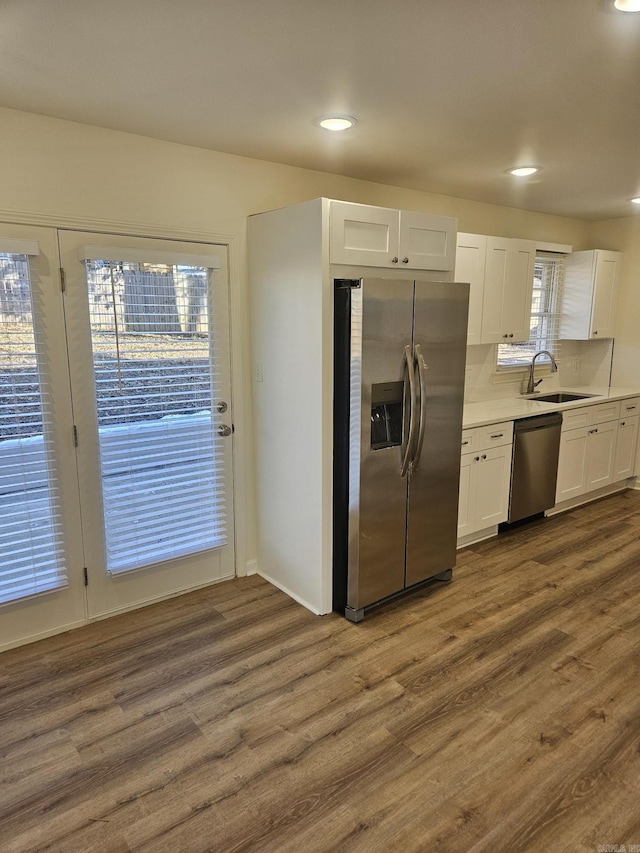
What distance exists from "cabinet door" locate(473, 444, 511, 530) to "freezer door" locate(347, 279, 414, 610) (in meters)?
1.02

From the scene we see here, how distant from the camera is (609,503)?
516 centimetres

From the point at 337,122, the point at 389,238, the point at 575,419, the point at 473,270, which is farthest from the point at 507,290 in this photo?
the point at 337,122

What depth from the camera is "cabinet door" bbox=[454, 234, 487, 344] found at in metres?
4.02

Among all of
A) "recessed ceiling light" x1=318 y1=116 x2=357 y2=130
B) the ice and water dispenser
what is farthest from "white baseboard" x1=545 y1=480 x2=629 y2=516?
"recessed ceiling light" x1=318 y1=116 x2=357 y2=130

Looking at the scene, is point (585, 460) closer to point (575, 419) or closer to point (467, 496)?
point (575, 419)

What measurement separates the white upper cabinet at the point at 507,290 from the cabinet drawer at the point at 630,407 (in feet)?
4.15

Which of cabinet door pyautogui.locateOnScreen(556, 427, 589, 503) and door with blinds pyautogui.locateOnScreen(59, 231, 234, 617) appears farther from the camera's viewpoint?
cabinet door pyautogui.locateOnScreen(556, 427, 589, 503)

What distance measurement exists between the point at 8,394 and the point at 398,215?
2.21 m

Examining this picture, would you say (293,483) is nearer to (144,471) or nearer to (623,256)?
(144,471)

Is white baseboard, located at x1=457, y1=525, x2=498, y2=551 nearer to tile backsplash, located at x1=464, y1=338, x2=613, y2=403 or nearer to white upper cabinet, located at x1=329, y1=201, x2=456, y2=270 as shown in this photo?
tile backsplash, located at x1=464, y1=338, x2=613, y2=403

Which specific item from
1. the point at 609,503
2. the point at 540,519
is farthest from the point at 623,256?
the point at 540,519

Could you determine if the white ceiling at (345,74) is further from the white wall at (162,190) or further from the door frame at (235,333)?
the door frame at (235,333)

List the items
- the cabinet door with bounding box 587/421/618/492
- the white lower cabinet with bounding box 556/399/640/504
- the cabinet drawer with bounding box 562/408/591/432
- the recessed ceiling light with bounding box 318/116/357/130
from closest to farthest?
1. the recessed ceiling light with bounding box 318/116/357/130
2. the cabinet drawer with bounding box 562/408/591/432
3. the white lower cabinet with bounding box 556/399/640/504
4. the cabinet door with bounding box 587/421/618/492

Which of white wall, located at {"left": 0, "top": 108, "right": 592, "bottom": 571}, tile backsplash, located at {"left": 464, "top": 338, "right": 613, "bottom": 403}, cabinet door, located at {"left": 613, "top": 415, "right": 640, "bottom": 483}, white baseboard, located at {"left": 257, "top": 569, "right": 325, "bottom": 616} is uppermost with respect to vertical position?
white wall, located at {"left": 0, "top": 108, "right": 592, "bottom": 571}
